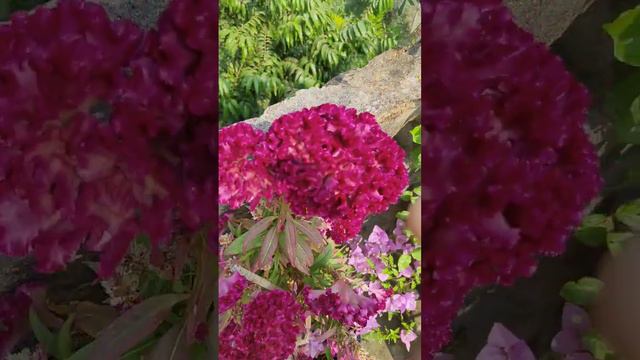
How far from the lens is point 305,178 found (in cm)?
107

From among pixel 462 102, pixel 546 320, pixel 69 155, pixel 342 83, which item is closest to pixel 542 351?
pixel 546 320

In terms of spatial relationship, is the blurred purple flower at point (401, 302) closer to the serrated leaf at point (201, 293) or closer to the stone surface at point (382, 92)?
the stone surface at point (382, 92)

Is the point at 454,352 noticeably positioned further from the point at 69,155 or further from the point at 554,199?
the point at 69,155

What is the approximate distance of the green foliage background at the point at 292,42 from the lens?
1103mm

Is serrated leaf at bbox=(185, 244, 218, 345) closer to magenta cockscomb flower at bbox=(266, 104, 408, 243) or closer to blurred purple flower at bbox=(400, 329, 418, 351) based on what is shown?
magenta cockscomb flower at bbox=(266, 104, 408, 243)

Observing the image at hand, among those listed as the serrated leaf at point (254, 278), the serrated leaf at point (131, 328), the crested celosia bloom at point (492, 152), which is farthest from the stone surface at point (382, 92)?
the serrated leaf at point (131, 328)

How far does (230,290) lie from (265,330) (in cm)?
9

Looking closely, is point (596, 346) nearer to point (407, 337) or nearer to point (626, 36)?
point (626, 36)

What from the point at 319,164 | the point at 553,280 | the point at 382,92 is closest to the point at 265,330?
the point at 319,164

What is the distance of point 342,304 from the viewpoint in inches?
44.3

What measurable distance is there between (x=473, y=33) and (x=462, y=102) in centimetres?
7

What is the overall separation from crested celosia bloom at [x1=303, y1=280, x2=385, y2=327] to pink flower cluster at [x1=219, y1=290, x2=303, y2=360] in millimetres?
35

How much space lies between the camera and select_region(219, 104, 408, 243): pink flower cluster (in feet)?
3.44

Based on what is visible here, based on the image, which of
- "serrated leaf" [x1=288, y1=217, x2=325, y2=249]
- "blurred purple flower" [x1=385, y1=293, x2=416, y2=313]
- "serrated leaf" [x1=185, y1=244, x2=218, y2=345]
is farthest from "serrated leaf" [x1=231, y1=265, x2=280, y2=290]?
"serrated leaf" [x1=185, y1=244, x2=218, y2=345]
